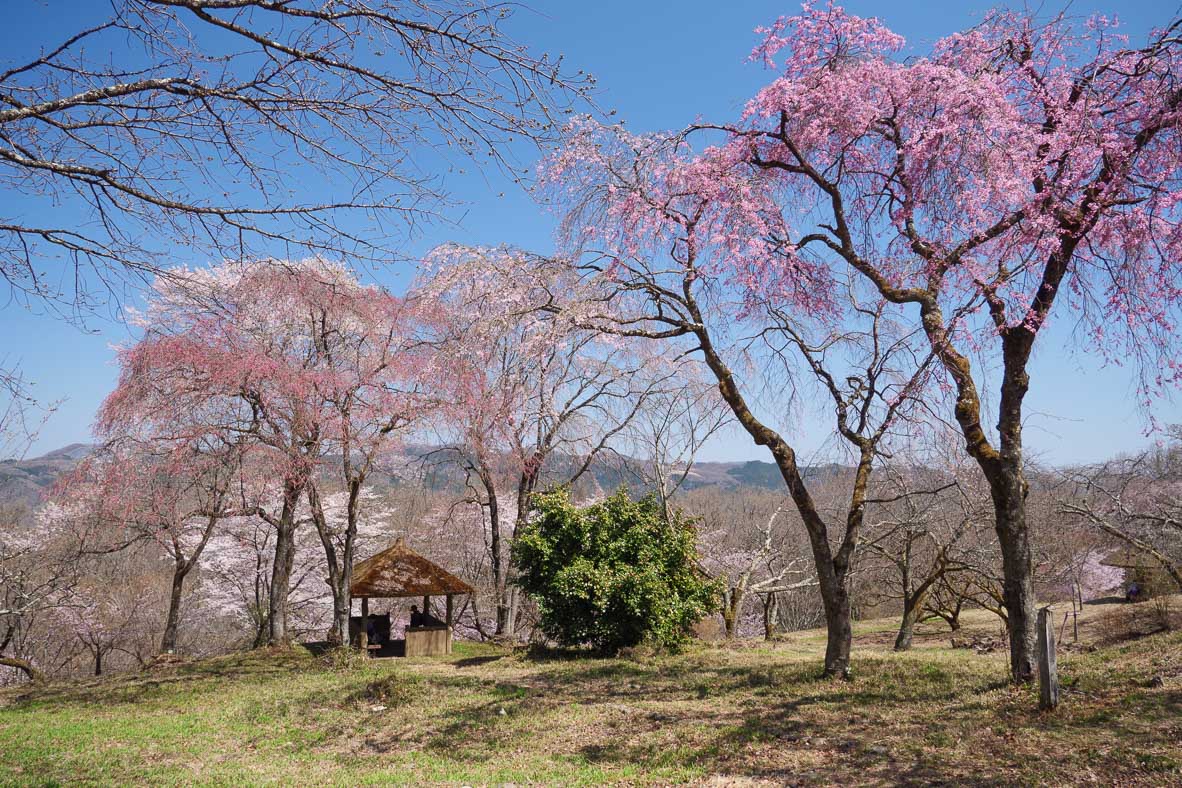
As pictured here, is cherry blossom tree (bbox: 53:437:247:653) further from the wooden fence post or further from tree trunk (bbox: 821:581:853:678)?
the wooden fence post

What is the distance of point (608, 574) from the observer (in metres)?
12.7

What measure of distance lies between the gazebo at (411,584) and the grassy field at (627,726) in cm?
315

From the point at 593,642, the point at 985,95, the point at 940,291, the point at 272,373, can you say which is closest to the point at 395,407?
the point at 272,373

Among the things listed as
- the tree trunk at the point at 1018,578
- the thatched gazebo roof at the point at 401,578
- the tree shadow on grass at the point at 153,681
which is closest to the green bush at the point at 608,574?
the thatched gazebo roof at the point at 401,578

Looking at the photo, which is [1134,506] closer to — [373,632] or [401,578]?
[401,578]

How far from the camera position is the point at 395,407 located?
13445mm

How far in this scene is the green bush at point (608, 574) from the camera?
1261 cm

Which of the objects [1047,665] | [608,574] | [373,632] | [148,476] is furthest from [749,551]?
[1047,665]

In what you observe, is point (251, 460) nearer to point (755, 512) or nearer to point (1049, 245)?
point (1049, 245)

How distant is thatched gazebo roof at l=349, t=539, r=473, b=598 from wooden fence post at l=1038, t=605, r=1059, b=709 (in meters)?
11.3

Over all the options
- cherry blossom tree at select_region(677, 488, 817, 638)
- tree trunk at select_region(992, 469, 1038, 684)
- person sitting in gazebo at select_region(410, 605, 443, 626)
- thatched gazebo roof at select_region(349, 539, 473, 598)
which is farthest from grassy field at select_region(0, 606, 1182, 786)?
cherry blossom tree at select_region(677, 488, 817, 638)

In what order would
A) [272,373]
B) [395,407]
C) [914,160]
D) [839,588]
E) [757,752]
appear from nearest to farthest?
[757,752]
[914,160]
[839,588]
[272,373]
[395,407]

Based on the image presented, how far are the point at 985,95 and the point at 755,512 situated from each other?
37295mm

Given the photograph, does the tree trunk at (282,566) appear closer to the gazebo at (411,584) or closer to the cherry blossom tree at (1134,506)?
the gazebo at (411,584)
